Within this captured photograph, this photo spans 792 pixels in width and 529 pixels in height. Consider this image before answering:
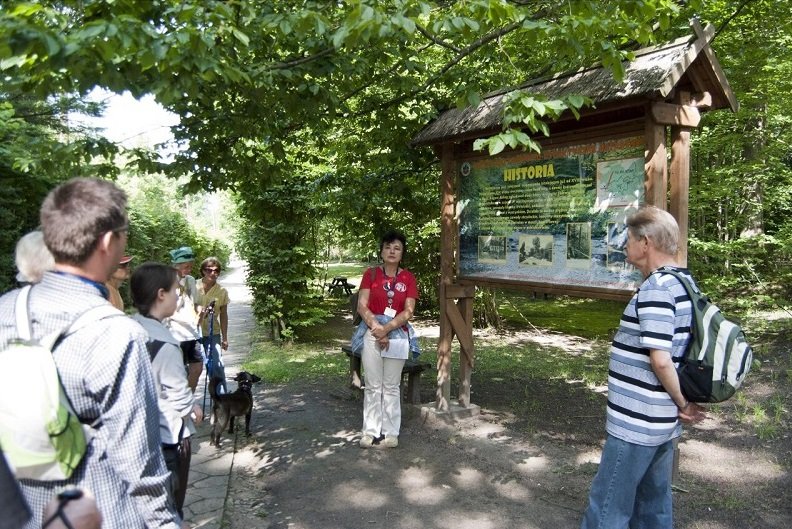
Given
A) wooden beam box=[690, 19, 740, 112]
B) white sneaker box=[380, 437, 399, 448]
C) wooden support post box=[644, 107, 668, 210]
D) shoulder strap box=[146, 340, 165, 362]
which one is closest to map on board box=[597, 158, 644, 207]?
wooden support post box=[644, 107, 668, 210]

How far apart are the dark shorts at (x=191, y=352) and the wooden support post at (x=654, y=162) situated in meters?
3.60

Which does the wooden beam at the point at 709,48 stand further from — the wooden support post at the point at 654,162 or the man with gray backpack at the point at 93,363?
the man with gray backpack at the point at 93,363

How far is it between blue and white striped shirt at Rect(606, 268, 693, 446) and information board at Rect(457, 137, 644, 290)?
5.37 ft

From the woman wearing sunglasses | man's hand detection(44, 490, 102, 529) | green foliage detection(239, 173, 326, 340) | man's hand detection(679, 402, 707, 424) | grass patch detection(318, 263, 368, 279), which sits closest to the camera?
man's hand detection(44, 490, 102, 529)

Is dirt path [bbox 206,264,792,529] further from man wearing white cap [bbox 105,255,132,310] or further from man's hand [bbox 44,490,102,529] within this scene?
man's hand [bbox 44,490,102,529]

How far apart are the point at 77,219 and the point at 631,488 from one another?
8.51ft

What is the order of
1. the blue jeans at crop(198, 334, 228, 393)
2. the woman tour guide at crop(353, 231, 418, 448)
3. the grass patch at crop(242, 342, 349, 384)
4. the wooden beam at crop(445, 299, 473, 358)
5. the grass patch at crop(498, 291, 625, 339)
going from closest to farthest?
the woman tour guide at crop(353, 231, 418, 448), the blue jeans at crop(198, 334, 228, 393), the wooden beam at crop(445, 299, 473, 358), the grass patch at crop(242, 342, 349, 384), the grass patch at crop(498, 291, 625, 339)

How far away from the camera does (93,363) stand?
166 cm

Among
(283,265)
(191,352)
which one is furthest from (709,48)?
(283,265)

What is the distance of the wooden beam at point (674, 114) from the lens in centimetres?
409

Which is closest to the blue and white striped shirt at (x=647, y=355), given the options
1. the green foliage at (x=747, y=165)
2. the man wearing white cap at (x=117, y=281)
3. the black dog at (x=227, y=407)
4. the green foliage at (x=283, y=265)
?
the man wearing white cap at (x=117, y=281)

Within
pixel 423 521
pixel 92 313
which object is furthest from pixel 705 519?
pixel 92 313

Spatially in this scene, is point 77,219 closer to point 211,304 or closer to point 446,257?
point 446,257

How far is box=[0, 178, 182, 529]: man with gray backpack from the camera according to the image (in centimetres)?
164
